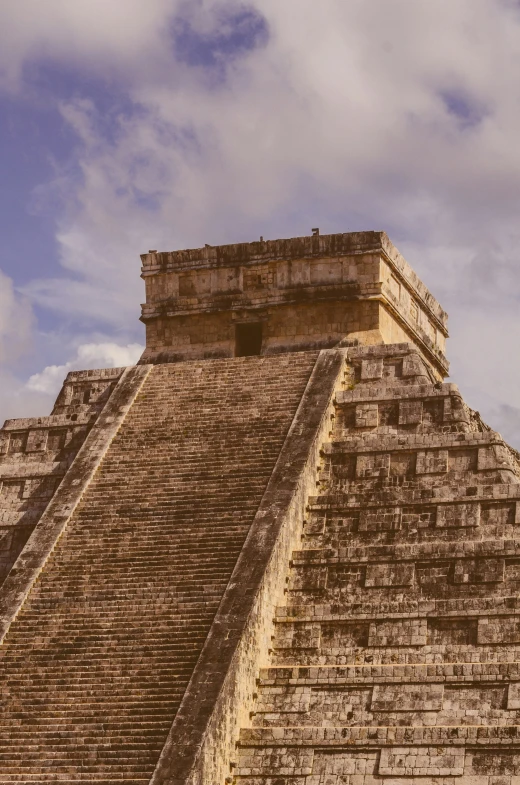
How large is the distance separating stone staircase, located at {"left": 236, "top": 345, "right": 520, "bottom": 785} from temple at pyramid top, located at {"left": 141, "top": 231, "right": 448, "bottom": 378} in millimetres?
1858

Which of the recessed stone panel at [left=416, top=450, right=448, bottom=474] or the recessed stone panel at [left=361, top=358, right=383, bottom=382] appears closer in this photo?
the recessed stone panel at [left=416, top=450, right=448, bottom=474]

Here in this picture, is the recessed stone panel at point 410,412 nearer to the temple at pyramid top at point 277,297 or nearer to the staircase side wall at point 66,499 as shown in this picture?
the temple at pyramid top at point 277,297

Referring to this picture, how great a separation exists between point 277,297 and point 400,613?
258 inches

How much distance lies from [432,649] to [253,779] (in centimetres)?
232

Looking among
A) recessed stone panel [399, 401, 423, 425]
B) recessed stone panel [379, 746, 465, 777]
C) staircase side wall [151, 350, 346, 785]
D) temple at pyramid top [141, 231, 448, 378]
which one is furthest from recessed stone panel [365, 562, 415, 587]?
temple at pyramid top [141, 231, 448, 378]

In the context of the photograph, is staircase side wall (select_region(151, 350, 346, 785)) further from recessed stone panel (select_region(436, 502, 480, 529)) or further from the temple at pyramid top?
the temple at pyramid top

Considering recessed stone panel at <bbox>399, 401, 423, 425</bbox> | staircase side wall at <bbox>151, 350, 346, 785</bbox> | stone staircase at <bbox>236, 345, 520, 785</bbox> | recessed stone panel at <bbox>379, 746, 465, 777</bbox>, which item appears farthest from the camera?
recessed stone panel at <bbox>399, 401, 423, 425</bbox>

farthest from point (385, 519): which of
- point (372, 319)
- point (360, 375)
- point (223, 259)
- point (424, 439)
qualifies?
point (223, 259)

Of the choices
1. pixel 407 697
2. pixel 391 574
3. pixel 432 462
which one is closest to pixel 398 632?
pixel 391 574

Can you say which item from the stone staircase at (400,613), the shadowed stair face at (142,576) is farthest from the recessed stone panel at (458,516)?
the shadowed stair face at (142,576)

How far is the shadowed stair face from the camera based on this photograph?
51.7 ft

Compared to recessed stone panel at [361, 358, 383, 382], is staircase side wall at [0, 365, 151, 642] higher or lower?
lower

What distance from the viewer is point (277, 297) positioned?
72.0 feet

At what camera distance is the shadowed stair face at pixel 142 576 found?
1575 cm
